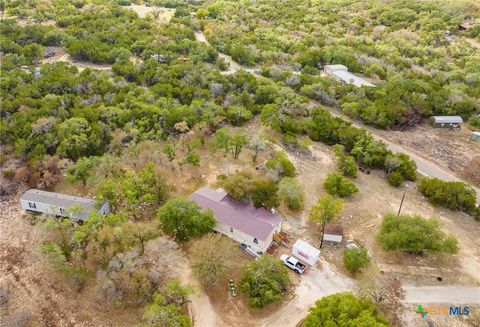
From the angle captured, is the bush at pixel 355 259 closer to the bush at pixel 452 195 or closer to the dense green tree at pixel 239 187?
the dense green tree at pixel 239 187

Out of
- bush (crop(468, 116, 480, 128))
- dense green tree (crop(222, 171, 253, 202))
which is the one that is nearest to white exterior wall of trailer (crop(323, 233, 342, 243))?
dense green tree (crop(222, 171, 253, 202))

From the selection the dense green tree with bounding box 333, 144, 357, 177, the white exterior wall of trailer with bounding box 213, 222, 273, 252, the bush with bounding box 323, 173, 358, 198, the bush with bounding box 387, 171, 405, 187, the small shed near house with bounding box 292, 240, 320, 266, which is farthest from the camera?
the dense green tree with bounding box 333, 144, 357, 177

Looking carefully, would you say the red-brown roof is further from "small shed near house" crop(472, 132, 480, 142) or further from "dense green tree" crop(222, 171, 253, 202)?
"small shed near house" crop(472, 132, 480, 142)

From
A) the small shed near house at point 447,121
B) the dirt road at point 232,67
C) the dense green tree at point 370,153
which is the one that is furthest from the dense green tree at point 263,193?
the dirt road at point 232,67

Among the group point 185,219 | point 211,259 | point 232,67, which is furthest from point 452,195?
point 232,67

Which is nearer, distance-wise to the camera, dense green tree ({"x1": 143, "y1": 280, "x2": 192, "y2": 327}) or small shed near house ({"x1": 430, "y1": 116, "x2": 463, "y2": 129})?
dense green tree ({"x1": 143, "y1": 280, "x2": 192, "y2": 327})

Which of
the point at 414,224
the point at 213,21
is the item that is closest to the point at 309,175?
the point at 414,224
